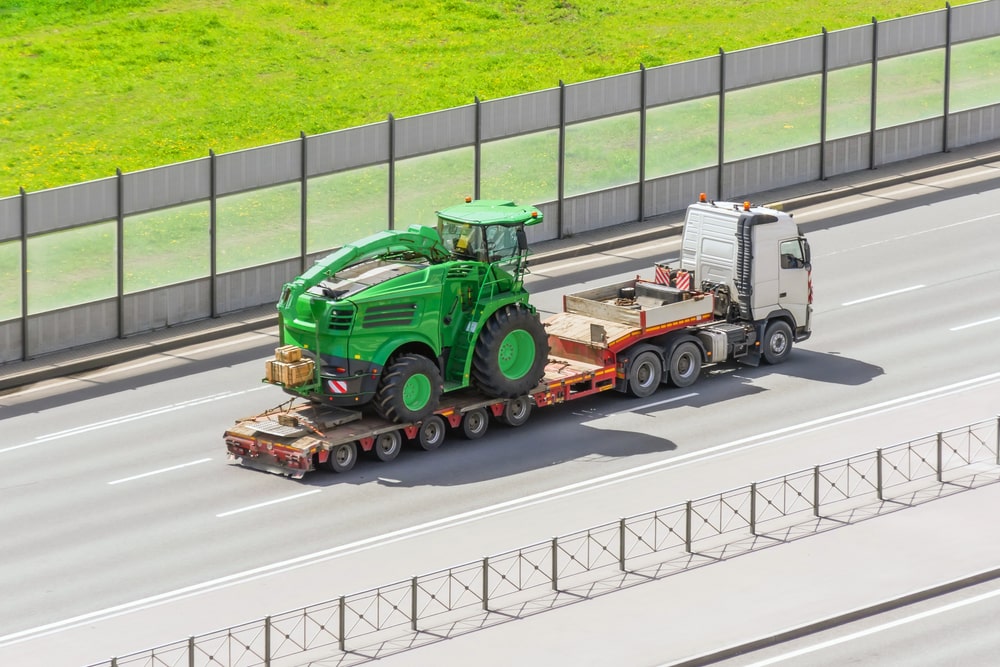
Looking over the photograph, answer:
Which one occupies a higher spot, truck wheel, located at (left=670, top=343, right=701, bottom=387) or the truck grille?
the truck grille

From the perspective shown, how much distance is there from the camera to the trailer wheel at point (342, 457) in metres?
29.7

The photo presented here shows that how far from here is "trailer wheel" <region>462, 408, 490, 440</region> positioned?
103 feet

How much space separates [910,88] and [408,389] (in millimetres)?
21879

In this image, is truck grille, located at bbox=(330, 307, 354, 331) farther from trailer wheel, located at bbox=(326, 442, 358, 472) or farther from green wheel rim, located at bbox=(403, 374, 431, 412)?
trailer wheel, located at bbox=(326, 442, 358, 472)

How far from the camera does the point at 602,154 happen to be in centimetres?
4322

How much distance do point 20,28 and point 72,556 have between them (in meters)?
34.1

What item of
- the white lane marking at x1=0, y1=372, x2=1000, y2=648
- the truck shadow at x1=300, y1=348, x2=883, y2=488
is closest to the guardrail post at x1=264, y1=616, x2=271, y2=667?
the white lane marking at x1=0, y1=372, x2=1000, y2=648

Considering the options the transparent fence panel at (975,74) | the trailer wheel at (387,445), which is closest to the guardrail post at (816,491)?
the trailer wheel at (387,445)

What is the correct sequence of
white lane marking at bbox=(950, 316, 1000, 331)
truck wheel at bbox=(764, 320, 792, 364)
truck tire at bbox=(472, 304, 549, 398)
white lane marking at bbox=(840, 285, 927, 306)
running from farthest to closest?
white lane marking at bbox=(840, 285, 927, 306)
white lane marking at bbox=(950, 316, 1000, 331)
truck wheel at bbox=(764, 320, 792, 364)
truck tire at bbox=(472, 304, 549, 398)

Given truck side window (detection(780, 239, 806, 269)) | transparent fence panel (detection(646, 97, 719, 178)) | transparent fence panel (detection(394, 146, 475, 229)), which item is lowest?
truck side window (detection(780, 239, 806, 269))

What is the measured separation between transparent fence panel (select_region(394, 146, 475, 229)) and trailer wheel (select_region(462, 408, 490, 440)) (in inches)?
392

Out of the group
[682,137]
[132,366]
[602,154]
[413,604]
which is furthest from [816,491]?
[682,137]

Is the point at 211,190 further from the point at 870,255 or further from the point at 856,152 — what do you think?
the point at 856,152

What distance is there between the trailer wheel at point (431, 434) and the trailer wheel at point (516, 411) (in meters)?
1.28
